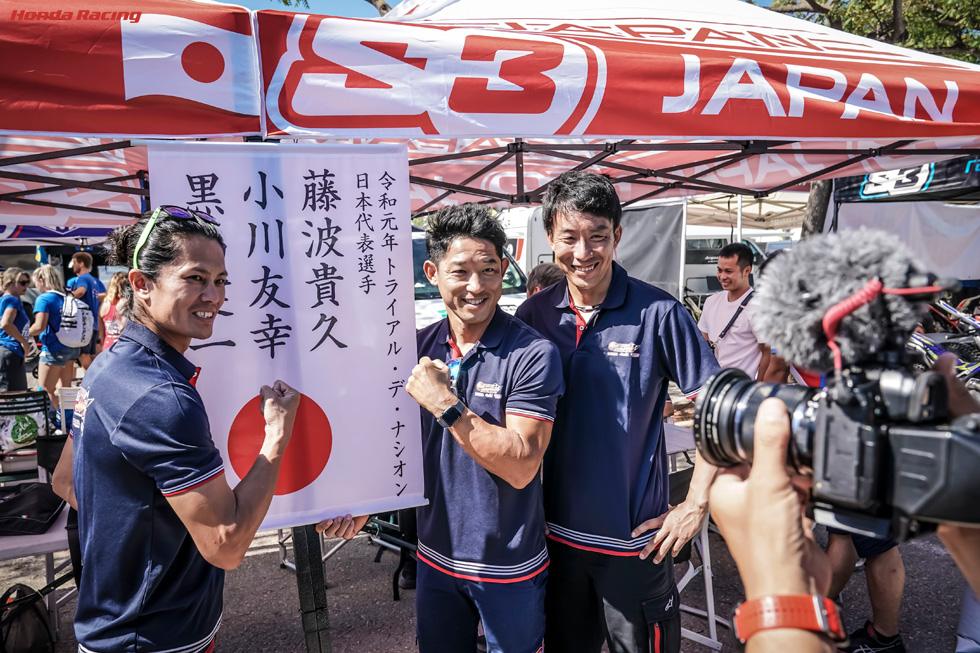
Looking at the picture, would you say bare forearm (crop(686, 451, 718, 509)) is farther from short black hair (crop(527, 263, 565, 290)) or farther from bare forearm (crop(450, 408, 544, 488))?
short black hair (crop(527, 263, 565, 290))

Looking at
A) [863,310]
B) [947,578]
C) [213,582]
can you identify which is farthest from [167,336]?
[947,578]

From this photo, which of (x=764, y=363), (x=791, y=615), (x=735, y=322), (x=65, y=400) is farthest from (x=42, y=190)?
(x=764, y=363)

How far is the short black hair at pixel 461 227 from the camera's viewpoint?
1.86 meters

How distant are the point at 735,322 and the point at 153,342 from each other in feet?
13.4

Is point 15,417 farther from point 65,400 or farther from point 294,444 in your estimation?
point 294,444

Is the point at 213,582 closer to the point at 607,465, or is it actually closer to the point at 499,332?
the point at 499,332

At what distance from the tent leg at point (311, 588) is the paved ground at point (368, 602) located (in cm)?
119

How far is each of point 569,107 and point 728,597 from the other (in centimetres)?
277

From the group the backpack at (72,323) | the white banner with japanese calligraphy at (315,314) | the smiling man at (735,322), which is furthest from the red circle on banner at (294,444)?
the backpack at (72,323)

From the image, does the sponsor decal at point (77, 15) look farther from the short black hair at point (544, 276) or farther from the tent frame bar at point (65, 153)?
the short black hair at point (544, 276)

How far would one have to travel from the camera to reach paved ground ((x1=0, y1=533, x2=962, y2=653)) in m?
2.92

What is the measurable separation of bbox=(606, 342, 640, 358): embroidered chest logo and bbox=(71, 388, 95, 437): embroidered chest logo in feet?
4.74

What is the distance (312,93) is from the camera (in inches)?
69.1

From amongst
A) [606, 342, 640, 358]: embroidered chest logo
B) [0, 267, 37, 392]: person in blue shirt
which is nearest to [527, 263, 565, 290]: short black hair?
[606, 342, 640, 358]: embroidered chest logo
